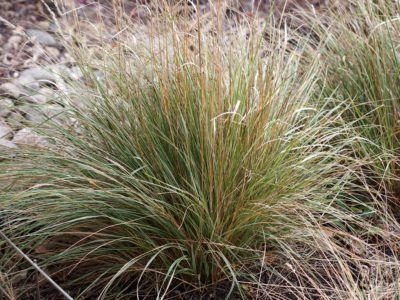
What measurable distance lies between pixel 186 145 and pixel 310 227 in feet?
1.94

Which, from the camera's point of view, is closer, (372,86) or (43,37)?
(372,86)

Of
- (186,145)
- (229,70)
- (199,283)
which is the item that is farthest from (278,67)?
(199,283)

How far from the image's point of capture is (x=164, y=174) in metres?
2.46

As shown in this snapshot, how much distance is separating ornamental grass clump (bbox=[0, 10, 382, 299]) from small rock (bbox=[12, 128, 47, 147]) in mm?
150

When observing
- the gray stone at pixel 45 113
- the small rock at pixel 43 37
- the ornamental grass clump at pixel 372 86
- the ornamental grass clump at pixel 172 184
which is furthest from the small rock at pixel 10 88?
the ornamental grass clump at pixel 372 86

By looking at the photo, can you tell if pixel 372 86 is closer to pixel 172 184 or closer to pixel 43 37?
pixel 172 184

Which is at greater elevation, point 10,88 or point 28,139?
point 28,139

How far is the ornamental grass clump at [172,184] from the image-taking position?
242 centimetres

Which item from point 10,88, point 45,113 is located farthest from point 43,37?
point 45,113

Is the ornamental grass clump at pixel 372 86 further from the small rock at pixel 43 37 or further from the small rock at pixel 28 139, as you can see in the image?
the small rock at pixel 43 37

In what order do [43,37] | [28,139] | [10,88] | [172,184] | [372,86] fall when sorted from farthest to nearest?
[43,37], [10,88], [372,86], [28,139], [172,184]

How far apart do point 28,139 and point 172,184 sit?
94cm

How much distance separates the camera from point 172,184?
248 cm

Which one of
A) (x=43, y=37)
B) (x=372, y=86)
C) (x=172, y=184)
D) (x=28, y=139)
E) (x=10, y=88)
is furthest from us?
(x=43, y=37)
